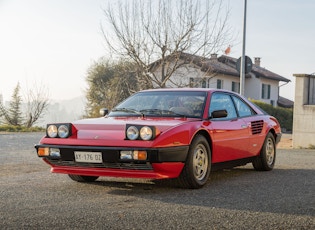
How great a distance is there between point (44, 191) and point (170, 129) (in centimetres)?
168

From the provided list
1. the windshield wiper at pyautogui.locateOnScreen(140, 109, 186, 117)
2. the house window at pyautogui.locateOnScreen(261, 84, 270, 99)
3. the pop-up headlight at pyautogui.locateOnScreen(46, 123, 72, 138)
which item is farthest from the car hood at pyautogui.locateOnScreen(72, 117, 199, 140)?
the house window at pyautogui.locateOnScreen(261, 84, 270, 99)

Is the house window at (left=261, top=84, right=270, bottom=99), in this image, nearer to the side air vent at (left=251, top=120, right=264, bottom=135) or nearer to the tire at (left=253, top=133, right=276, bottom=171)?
the tire at (left=253, top=133, right=276, bottom=171)

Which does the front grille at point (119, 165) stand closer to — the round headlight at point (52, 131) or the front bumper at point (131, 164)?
the front bumper at point (131, 164)

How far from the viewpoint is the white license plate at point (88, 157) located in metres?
6.00

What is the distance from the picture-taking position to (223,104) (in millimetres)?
7621

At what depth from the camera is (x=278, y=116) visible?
31516 millimetres

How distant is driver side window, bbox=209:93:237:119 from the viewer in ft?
24.0

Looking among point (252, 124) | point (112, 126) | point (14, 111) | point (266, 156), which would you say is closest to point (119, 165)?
point (112, 126)

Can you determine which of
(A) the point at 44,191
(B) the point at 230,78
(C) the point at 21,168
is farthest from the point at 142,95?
(B) the point at 230,78

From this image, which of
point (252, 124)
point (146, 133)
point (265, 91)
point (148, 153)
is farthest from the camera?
point (265, 91)

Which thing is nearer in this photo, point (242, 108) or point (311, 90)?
point (242, 108)

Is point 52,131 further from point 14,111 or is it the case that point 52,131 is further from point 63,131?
point 14,111

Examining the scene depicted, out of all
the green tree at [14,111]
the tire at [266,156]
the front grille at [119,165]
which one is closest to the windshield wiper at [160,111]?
the front grille at [119,165]

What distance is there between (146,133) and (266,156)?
3.30m
